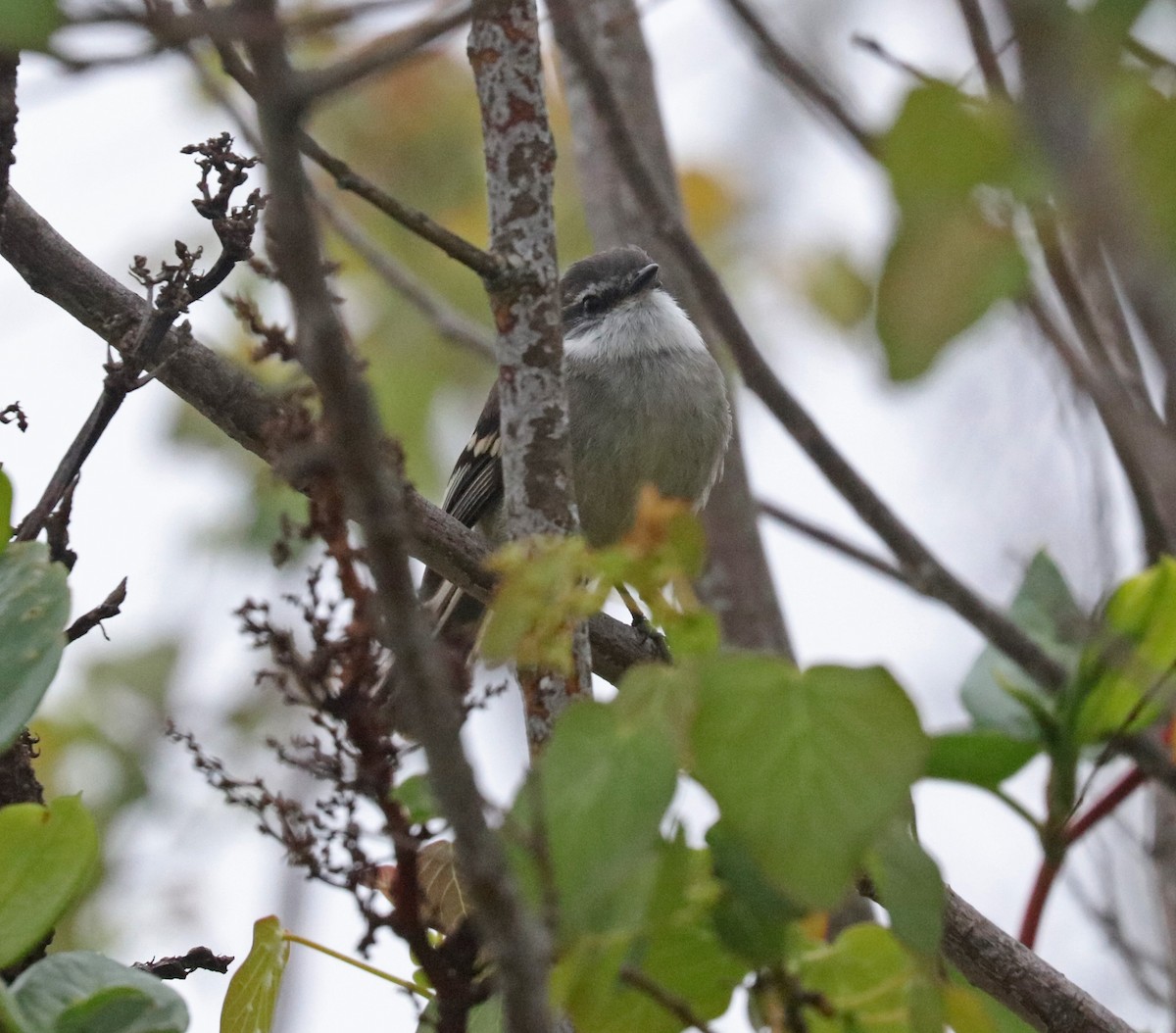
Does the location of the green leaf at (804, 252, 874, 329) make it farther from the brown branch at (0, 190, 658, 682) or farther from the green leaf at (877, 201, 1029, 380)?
the green leaf at (877, 201, 1029, 380)

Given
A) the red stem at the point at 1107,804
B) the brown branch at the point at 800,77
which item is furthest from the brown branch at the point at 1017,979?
the brown branch at the point at 800,77

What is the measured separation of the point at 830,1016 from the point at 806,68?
123 inches

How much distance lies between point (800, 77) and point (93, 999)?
123 inches

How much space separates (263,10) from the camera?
1.21 m

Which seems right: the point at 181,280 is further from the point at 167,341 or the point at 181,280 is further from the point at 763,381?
the point at 763,381

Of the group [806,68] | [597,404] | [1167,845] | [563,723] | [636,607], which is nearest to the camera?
[563,723]

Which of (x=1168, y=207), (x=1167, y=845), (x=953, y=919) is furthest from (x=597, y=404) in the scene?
(x=1168, y=207)

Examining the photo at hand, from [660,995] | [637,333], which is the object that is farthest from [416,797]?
[637,333]

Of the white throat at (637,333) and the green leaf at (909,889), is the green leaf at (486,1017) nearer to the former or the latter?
the green leaf at (909,889)

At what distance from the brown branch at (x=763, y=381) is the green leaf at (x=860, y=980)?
5.44ft

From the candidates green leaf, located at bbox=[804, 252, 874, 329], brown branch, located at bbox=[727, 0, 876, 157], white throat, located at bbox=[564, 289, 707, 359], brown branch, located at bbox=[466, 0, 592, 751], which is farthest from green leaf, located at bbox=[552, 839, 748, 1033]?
green leaf, located at bbox=[804, 252, 874, 329]

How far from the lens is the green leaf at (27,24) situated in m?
1.16

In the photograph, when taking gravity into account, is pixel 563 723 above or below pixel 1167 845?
below

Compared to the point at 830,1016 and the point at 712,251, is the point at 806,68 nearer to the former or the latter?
the point at 830,1016
